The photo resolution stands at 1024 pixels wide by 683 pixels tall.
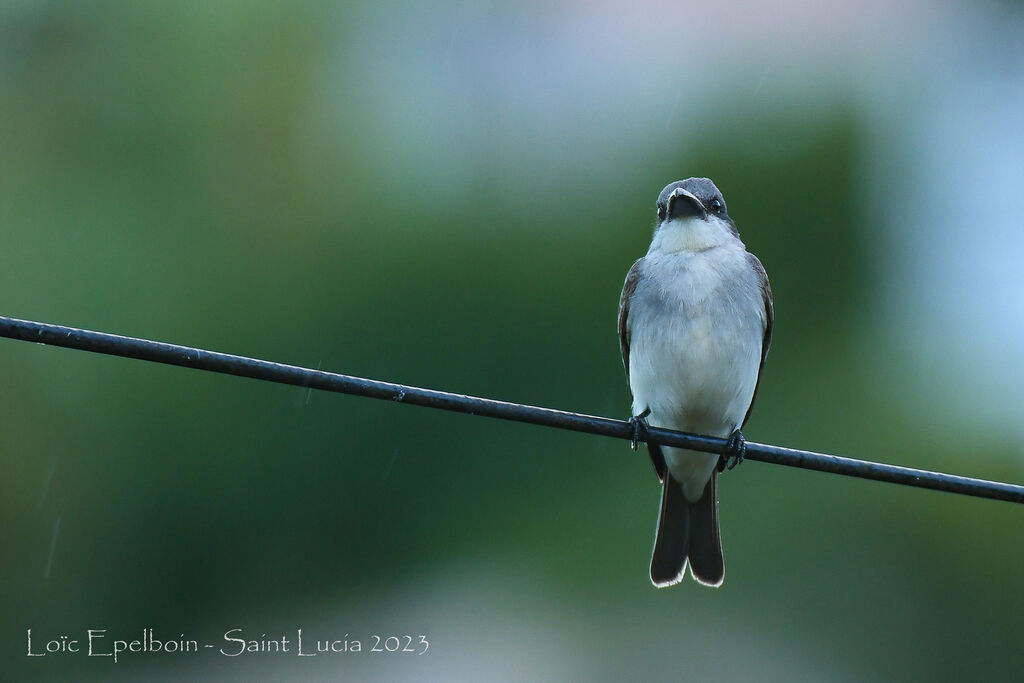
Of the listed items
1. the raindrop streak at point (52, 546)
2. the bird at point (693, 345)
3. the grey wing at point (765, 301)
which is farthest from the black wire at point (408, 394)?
the raindrop streak at point (52, 546)

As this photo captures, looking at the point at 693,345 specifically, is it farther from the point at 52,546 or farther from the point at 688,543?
the point at 52,546

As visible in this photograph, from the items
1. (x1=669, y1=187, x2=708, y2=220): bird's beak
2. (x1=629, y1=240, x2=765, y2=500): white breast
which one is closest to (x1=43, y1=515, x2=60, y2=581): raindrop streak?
(x1=629, y1=240, x2=765, y2=500): white breast

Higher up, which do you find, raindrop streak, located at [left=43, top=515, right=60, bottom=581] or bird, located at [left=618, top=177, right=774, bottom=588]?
bird, located at [left=618, top=177, right=774, bottom=588]

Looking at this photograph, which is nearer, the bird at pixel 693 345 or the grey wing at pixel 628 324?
the bird at pixel 693 345

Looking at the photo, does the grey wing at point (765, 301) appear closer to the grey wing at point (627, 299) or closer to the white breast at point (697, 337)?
the white breast at point (697, 337)

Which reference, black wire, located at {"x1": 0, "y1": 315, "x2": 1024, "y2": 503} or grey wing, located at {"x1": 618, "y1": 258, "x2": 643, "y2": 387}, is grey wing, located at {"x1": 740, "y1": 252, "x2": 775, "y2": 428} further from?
black wire, located at {"x1": 0, "y1": 315, "x2": 1024, "y2": 503}

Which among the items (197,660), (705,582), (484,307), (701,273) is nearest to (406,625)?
(197,660)
